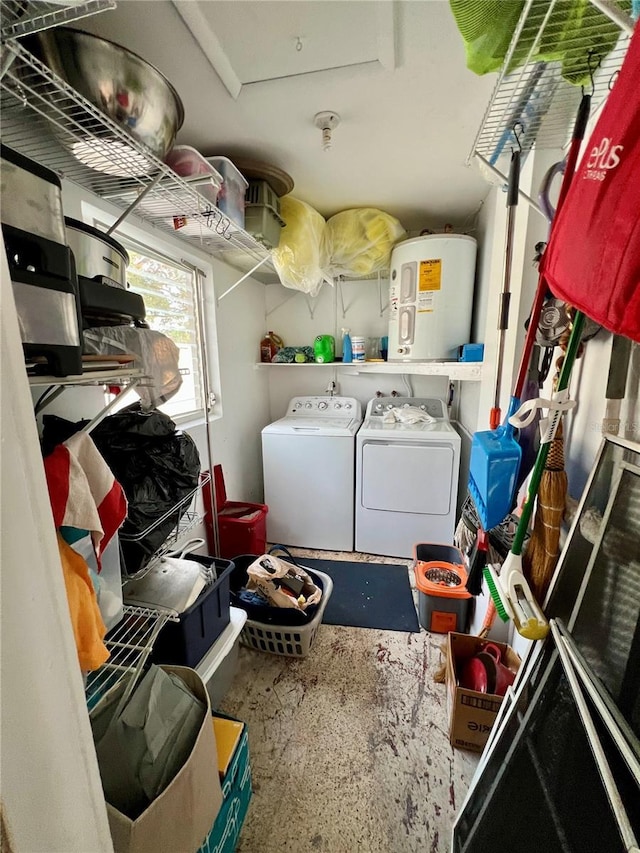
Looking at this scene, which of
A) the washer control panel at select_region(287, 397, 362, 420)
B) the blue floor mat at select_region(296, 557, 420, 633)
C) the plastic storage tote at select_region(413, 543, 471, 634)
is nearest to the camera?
the plastic storage tote at select_region(413, 543, 471, 634)

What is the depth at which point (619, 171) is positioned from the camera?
48cm

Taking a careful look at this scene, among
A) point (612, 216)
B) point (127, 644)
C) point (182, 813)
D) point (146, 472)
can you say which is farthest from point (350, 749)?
point (612, 216)

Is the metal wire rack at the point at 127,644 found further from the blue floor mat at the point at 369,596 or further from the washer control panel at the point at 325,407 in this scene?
the washer control panel at the point at 325,407

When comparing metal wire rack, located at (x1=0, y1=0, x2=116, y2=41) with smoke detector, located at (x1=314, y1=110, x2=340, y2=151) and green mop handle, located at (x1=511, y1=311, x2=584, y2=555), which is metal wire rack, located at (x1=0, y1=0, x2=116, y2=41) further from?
green mop handle, located at (x1=511, y1=311, x2=584, y2=555)

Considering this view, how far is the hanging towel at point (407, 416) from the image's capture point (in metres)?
2.56

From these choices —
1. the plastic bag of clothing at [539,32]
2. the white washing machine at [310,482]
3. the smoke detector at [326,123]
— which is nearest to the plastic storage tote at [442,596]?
the white washing machine at [310,482]

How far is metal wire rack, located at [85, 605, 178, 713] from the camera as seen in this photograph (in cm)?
92

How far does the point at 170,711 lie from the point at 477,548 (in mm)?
1168

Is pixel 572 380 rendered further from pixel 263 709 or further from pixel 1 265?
pixel 263 709

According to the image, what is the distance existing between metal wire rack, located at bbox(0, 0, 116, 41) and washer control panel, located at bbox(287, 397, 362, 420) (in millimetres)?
2422

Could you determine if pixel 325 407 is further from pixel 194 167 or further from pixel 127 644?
pixel 127 644

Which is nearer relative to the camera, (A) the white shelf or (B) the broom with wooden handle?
(B) the broom with wooden handle

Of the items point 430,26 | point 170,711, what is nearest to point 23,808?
point 170,711

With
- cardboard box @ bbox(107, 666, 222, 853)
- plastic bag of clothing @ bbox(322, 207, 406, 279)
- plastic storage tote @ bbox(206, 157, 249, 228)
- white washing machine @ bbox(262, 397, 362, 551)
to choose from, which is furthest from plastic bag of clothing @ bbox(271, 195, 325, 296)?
cardboard box @ bbox(107, 666, 222, 853)
